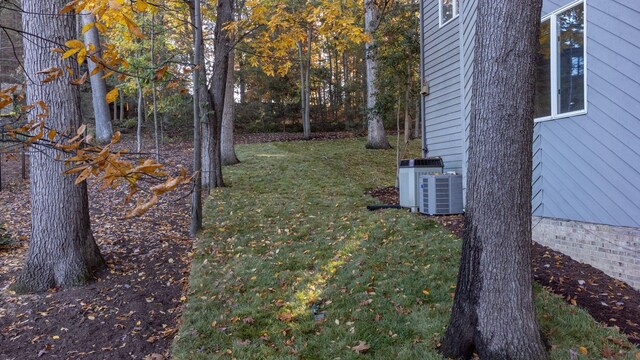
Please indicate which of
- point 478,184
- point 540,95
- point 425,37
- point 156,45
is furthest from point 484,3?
point 156,45

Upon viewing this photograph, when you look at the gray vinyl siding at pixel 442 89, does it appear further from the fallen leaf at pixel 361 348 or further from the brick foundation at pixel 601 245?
the fallen leaf at pixel 361 348

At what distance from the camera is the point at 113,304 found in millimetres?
4777

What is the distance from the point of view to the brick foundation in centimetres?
465

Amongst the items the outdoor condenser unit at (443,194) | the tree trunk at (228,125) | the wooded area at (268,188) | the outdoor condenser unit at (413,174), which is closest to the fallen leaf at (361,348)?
the wooded area at (268,188)

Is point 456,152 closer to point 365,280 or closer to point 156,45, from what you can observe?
point 365,280

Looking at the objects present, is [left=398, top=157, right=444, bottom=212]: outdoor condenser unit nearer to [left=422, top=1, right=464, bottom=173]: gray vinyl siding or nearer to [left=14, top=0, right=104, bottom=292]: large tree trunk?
[left=422, top=1, right=464, bottom=173]: gray vinyl siding

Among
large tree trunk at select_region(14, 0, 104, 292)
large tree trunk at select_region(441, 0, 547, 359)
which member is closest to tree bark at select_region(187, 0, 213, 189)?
large tree trunk at select_region(14, 0, 104, 292)

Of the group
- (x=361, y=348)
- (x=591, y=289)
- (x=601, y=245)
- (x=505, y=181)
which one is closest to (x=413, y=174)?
(x=601, y=245)

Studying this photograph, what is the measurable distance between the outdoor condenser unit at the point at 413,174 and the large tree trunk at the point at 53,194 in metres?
5.20

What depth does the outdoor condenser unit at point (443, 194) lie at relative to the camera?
757 centimetres

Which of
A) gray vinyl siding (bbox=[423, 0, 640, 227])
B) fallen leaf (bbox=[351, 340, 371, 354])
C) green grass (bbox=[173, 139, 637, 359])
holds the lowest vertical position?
fallen leaf (bbox=[351, 340, 371, 354])

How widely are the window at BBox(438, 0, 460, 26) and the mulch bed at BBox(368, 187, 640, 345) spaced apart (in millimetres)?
4757

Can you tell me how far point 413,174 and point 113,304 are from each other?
5226mm

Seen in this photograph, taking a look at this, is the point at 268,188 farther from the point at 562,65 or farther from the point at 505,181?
the point at 505,181
